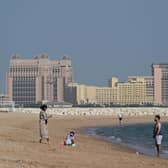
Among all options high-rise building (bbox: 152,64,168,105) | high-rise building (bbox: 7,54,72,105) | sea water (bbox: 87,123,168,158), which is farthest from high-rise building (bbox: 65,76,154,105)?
sea water (bbox: 87,123,168,158)

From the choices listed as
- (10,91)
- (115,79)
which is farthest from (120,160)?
(115,79)

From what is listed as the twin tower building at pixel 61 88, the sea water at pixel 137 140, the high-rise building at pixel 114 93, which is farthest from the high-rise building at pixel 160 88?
the sea water at pixel 137 140

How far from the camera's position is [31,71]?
18538 cm

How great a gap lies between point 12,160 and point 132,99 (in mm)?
171265

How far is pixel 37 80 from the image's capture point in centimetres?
18212

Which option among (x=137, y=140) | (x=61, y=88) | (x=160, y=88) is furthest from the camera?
(x=160, y=88)

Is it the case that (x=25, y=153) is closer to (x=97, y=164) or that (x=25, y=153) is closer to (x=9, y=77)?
(x=97, y=164)

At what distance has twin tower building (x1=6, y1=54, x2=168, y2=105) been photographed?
7082 inches

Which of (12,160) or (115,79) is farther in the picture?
(115,79)

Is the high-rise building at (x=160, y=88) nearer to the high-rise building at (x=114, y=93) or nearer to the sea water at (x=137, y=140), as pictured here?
the high-rise building at (x=114, y=93)

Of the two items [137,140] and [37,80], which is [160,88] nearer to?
[37,80]

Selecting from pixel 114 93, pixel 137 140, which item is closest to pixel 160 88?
pixel 114 93

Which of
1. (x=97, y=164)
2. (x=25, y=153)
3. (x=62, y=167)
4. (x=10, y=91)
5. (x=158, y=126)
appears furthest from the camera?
(x=10, y=91)

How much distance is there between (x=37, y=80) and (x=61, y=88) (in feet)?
24.4
